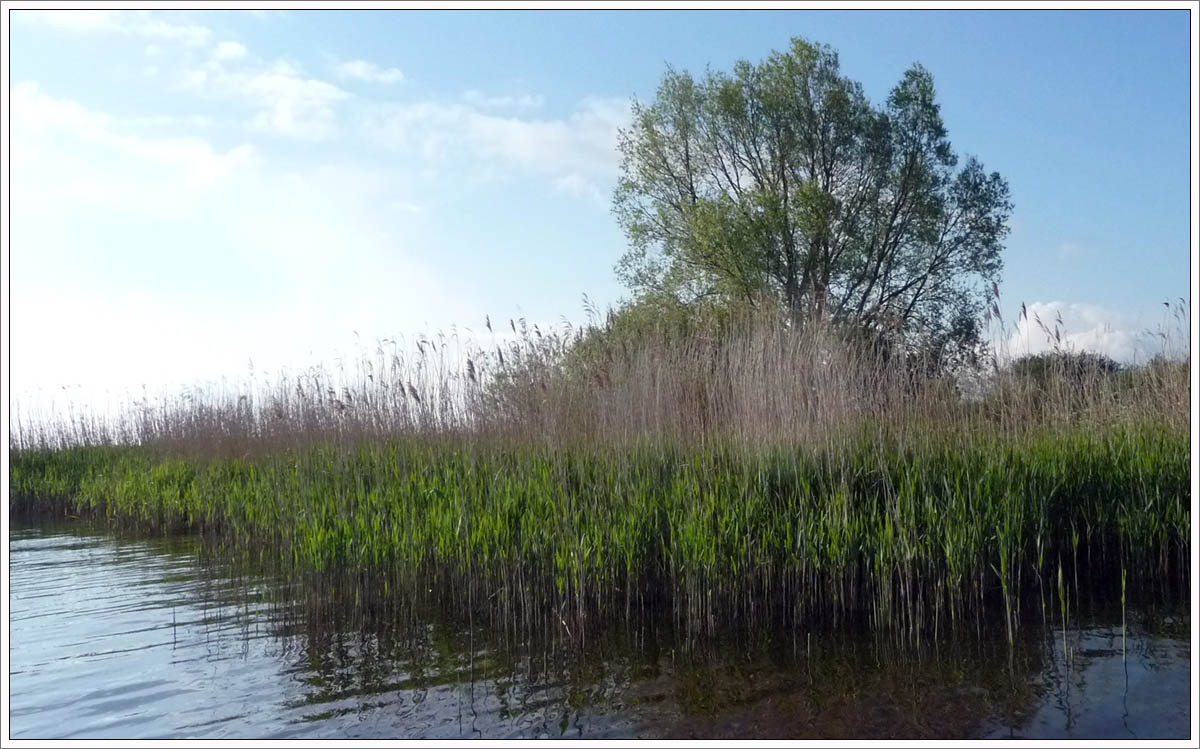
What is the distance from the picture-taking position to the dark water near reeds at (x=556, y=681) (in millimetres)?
3879

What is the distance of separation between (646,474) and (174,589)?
390 centimetres

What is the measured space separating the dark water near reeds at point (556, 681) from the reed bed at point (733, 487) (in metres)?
0.38

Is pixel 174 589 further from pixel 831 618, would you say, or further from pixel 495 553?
pixel 831 618

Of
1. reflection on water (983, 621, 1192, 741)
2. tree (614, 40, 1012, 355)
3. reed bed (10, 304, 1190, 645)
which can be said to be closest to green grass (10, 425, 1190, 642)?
reed bed (10, 304, 1190, 645)

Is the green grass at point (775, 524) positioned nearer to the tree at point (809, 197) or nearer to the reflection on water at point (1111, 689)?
the reflection on water at point (1111, 689)

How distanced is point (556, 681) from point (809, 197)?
18.4 m

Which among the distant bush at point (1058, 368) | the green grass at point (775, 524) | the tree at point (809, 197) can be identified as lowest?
the green grass at point (775, 524)

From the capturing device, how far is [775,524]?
219 inches

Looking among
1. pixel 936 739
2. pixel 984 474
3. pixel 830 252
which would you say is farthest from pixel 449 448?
pixel 830 252

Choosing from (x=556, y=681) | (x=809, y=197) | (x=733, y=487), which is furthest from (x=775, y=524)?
(x=809, y=197)

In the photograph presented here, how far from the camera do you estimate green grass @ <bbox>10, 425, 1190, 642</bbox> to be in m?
5.29

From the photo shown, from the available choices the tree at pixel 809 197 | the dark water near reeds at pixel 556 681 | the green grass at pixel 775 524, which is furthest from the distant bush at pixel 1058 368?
the tree at pixel 809 197

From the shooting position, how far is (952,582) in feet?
17.0

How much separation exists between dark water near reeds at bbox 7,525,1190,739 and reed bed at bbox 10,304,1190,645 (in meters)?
→ 0.38
